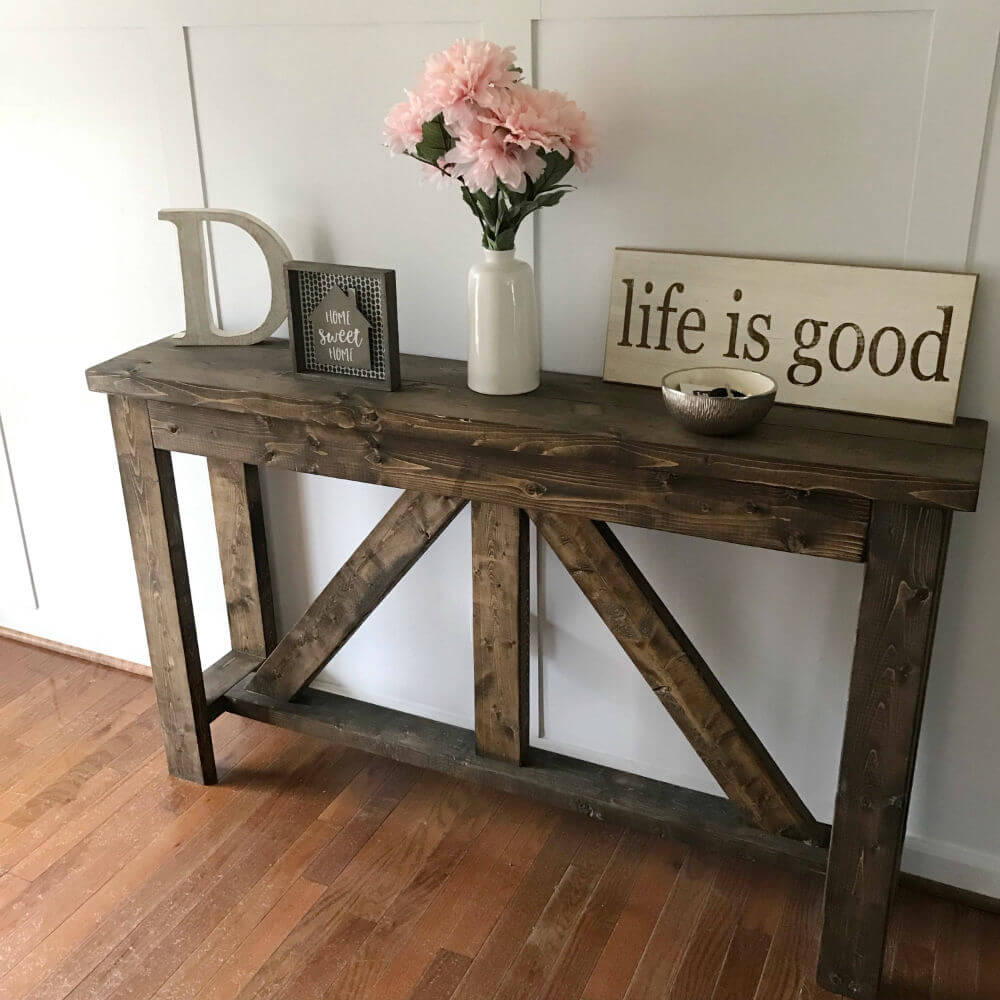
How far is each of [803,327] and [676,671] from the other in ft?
2.01

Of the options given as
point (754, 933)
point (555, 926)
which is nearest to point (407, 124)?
point (555, 926)

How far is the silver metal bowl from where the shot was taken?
4.92 ft

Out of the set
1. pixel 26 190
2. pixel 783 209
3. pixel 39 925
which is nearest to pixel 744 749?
pixel 783 209

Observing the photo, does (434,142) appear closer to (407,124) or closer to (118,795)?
(407,124)

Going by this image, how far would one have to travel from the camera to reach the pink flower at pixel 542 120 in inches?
60.3

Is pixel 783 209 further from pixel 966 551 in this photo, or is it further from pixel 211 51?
pixel 211 51

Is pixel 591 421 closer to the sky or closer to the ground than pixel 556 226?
closer to the ground

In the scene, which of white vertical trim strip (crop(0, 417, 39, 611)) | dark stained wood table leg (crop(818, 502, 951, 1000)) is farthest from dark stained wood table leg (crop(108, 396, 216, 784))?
dark stained wood table leg (crop(818, 502, 951, 1000))

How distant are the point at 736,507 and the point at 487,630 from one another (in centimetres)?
62

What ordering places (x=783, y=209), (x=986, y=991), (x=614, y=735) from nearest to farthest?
(x=783, y=209)
(x=986, y=991)
(x=614, y=735)

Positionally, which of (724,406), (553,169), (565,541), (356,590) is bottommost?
(356,590)

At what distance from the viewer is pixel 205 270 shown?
2.06 m

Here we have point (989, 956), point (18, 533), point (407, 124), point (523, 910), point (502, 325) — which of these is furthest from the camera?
point (18, 533)

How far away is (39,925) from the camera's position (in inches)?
76.0
